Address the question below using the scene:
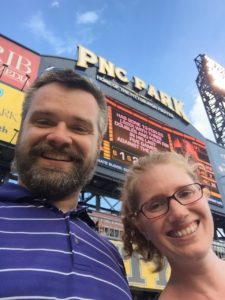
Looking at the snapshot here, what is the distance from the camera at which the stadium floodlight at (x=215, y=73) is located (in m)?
25.1

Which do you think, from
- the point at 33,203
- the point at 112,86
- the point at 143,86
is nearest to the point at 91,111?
the point at 33,203

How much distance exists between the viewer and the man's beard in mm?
1595

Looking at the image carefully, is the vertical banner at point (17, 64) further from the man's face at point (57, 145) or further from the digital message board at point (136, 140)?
the man's face at point (57, 145)

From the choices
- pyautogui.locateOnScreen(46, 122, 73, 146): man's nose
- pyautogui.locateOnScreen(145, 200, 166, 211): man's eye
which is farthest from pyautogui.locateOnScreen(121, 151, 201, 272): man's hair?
pyautogui.locateOnScreen(46, 122, 73, 146): man's nose

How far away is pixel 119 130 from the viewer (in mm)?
10352

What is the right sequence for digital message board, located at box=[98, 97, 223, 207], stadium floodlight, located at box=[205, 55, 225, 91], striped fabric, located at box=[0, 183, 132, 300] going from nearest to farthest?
1. striped fabric, located at box=[0, 183, 132, 300]
2. digital message board, located at box=[98, 97, 223, 207]
3. stadium floodlight, located at box=[205, 55, 225, 91]

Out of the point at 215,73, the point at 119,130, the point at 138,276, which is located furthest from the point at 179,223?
the point at 215,73

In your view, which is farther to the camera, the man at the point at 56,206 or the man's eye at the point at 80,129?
the man's eye at the point at 80,129

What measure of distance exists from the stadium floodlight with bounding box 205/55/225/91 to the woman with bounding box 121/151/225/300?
82.1ft

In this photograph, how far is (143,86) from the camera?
1424cm

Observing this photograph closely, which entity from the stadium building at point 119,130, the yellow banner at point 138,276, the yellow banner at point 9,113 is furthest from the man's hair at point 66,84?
the yellow banner at point 9,113

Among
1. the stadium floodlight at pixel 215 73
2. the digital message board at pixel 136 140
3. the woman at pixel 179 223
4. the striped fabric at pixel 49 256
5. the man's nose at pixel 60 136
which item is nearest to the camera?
the striped fabric at pixel 49 256

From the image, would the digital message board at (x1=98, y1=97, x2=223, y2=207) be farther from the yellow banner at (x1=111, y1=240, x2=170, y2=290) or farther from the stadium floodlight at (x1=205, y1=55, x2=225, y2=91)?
the stadium floodlight at (x1=205, y1=55, x2=225, y2=91)

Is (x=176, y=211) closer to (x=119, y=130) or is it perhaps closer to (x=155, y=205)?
(x=155, y=205)
